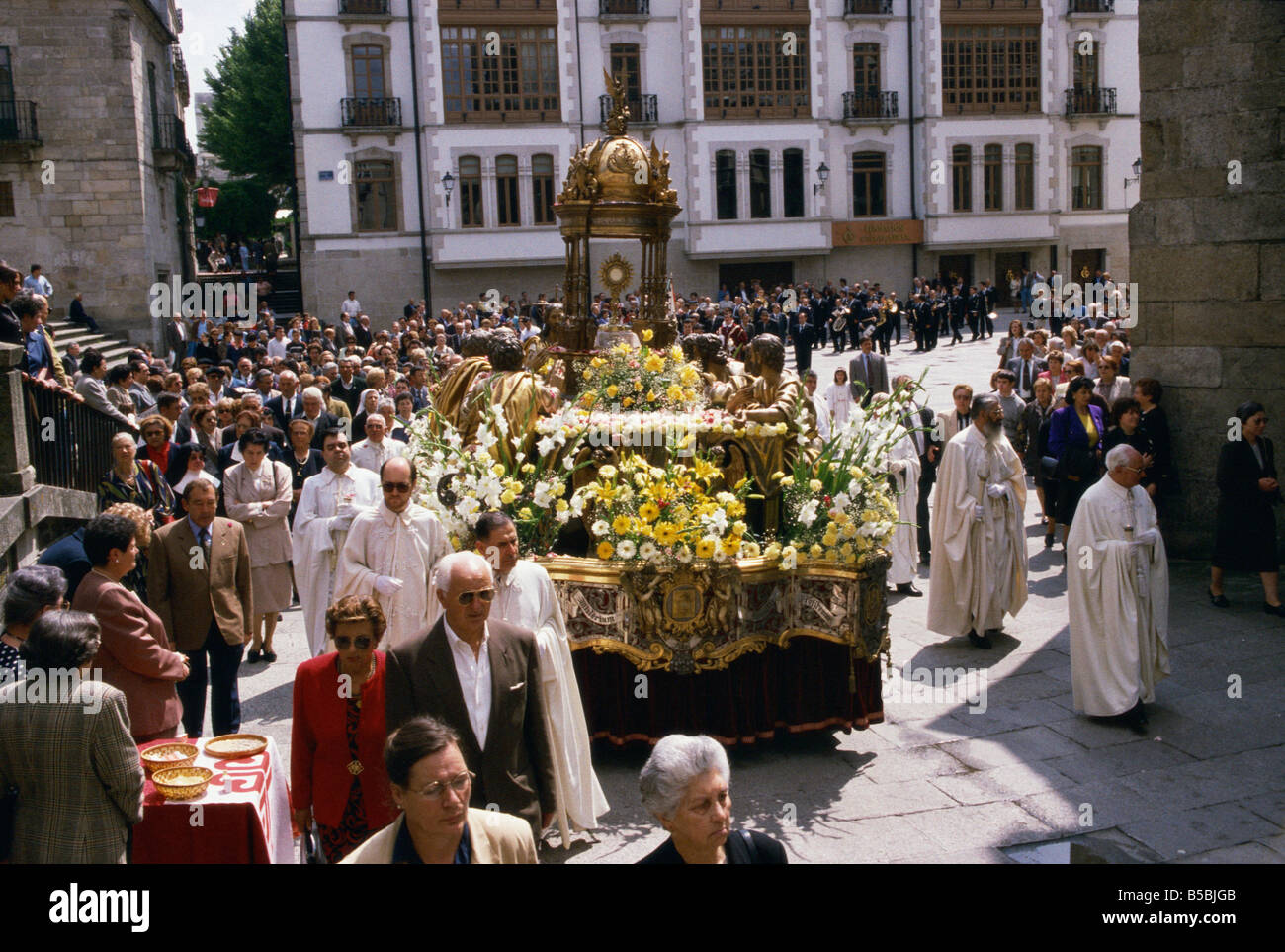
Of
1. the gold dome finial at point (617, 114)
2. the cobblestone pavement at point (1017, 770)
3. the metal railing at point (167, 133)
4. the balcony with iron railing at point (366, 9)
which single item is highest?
the balcony with iron railing at point (366, 9)

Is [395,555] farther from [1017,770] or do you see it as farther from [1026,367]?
[1026,367]

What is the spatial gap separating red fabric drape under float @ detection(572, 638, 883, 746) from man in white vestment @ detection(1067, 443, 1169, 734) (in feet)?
4.62

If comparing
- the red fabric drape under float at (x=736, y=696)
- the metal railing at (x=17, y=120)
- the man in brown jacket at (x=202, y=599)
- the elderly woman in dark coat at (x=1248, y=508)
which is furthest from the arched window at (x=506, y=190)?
the red fabric drape under float at (x=736, y=696)

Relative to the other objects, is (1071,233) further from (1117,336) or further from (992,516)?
(992,516)

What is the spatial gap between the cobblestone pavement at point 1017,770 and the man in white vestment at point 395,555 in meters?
1.14

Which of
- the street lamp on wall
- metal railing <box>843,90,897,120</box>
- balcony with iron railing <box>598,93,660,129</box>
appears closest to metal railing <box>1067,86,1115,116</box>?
metal railing <box>843,90,897,120</box>

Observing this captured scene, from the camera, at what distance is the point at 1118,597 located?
7.60 m

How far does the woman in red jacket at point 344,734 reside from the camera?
190 inches

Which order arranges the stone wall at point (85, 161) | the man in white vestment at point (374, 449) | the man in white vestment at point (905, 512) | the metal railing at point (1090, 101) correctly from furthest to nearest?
the metal railing at point (1090, 101) < the stone wall at point (85, 161) < the man in white vestment at point (905, 512) < the man in white vestment at point (374, 449)

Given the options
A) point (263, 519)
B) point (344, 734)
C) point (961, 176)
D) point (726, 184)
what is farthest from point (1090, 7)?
point (344, 734)

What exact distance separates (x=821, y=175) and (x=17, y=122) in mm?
21704

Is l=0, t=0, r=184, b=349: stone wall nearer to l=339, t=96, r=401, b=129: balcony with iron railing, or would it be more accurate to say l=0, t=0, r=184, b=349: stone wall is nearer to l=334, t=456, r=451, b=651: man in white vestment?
l=339, t=96, r=401, b=129: balcony with iron railing

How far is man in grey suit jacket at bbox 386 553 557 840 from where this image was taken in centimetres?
468

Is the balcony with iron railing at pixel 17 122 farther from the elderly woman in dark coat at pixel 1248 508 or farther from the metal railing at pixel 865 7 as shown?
the elderly woman in dark coat at pixel 1248 508
